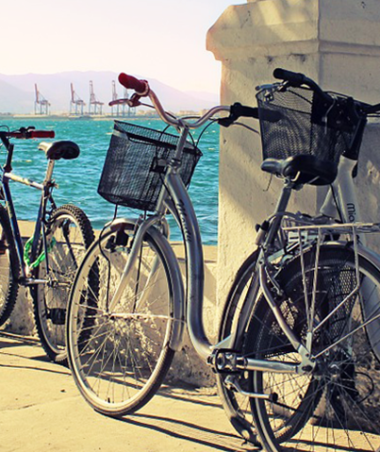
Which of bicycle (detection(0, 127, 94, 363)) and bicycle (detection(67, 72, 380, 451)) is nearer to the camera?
bicycle (detection(67, 72, 380, 451))

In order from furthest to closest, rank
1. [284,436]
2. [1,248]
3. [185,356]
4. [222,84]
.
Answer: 1. [1,248]
2. [185,356]
3. [222,84]
4. [284,436]

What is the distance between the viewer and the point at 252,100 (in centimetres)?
368

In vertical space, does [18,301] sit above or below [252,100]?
below

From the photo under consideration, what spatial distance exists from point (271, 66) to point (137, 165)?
2.54ft

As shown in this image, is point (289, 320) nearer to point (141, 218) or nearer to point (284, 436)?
point (284, 436)

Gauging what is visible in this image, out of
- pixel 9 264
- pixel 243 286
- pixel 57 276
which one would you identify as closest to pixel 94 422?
pixel 243 286

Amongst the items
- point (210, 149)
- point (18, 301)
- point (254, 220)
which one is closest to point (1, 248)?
point (18, 301)

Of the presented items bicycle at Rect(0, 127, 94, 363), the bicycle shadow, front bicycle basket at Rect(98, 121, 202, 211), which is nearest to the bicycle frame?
bicycle at Rect(0, 127, 94, 363)

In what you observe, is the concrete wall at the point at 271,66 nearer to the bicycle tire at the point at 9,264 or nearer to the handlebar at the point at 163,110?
the handlebar at the point at 163,110

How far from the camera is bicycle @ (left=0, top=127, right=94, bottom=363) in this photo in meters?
4.49

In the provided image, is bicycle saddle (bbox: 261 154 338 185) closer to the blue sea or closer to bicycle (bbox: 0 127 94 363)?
bicycle (bbox: 0 127 94 363)

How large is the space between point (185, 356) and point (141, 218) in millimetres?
983

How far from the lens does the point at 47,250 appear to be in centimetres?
460

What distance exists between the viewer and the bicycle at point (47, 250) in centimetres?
449
